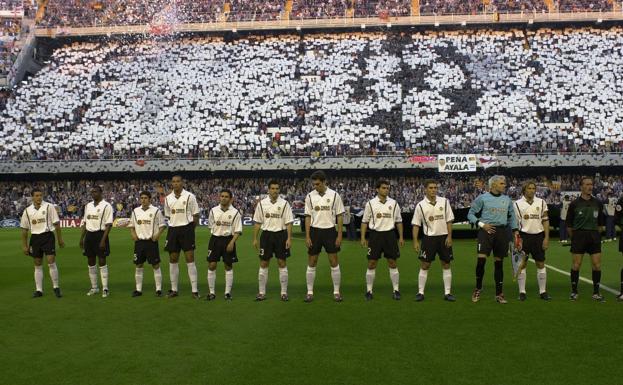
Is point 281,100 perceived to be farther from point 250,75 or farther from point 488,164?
point 488,164

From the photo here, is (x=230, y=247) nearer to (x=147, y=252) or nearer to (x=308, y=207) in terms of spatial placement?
(x=308, y=207)

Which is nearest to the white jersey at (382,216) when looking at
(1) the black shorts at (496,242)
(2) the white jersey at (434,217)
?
(2) the white jersey at (434,217)

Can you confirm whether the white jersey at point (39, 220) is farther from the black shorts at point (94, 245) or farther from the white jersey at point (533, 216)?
the white jersey at point (533, 216)

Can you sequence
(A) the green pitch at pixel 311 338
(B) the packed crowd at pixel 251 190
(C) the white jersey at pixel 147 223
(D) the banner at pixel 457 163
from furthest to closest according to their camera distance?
(B) the packed crowd at pixel 251 190 → (D) the banner at pixel 457 163 → (C) the white jersey at pixel 147 223 → (A) the green pitch at pixel 311 338


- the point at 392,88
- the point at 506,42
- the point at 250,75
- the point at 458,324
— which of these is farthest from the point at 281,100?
the point at 458,324

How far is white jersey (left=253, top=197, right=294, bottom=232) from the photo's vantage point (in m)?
12.8

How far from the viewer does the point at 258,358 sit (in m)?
8.26

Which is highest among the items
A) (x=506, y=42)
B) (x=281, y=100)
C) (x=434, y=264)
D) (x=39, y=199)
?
(x=506, y=42)

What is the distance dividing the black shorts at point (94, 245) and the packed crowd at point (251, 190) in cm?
3142

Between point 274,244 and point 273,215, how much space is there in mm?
520

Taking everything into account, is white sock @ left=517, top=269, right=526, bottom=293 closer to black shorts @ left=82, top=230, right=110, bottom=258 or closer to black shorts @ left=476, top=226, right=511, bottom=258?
black shorts @ left=476, top=226, right=511, bottom=258

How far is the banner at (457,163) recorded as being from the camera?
1575 inches

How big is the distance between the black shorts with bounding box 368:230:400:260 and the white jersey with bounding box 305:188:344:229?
786 mm

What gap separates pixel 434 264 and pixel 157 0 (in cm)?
5599
